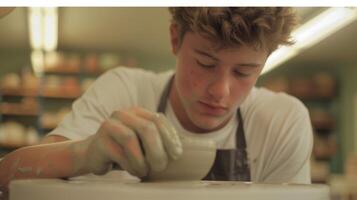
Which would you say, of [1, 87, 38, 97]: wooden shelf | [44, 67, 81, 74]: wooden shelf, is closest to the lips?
[44, 67, 81, 74]: wooden shelf

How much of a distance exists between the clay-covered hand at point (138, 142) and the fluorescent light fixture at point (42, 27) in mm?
947

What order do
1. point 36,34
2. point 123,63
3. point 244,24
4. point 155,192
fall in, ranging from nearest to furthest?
point 155,192, point 244,24, point 36,34, point 123,63

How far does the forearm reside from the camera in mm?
501

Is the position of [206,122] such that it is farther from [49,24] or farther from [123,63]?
[123,63]

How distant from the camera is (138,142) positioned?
1.42 feet

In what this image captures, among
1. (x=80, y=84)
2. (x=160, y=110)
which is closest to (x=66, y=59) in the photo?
(x=80, y=84)

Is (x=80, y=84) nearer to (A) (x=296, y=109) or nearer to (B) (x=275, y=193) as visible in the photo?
(A) (x=296, y=109)

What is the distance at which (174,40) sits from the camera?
2.63 feet

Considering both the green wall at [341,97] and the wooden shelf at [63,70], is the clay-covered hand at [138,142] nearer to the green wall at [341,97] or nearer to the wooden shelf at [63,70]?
the wooden shelf at [63,70]

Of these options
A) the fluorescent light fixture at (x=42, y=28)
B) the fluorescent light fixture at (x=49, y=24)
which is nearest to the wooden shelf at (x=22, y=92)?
the fluorescent light fixture at (x=42, y=28)

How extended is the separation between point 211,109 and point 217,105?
21 mm

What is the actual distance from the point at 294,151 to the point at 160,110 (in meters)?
0.26

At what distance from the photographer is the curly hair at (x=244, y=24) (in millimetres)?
677

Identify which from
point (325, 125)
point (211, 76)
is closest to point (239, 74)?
point (211, 76)
